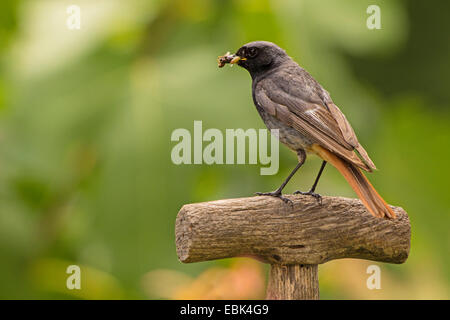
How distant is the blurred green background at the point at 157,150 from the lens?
2.88 metres

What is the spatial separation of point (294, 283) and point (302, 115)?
1.59 feet

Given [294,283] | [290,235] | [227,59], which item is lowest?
[294,283]

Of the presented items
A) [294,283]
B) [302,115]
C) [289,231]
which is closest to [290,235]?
→ [289,231]

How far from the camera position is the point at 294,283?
2182 mm

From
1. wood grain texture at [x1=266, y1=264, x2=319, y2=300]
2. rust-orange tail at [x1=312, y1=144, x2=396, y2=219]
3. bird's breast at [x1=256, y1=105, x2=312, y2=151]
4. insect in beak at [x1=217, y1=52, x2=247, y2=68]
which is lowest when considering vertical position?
wood grain texture at [x1=266, y1=264, x2=319, y2=300]

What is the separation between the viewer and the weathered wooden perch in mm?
2107

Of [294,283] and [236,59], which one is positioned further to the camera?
[236,59]

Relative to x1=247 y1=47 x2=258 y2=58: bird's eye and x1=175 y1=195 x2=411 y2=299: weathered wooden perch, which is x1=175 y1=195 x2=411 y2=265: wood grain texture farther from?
x1=247 y1=47 x2=258 y2=58: bird's eye

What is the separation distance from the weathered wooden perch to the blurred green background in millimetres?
411

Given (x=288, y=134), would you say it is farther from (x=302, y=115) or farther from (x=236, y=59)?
(x=236, y=59)

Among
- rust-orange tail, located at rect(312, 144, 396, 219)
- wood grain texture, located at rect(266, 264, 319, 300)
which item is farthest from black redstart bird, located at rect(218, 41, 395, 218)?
wood grain texture, located at rect(266, 264, 319, 300)

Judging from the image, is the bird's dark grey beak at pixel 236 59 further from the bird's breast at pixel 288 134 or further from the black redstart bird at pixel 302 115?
the bird's breast at pixel 288 134

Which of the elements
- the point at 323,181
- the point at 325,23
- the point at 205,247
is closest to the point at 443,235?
the point at 323,181

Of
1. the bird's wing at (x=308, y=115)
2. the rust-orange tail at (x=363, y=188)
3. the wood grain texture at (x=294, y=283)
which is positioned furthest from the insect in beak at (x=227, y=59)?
the wood grain texture at (x=294, y=283)
